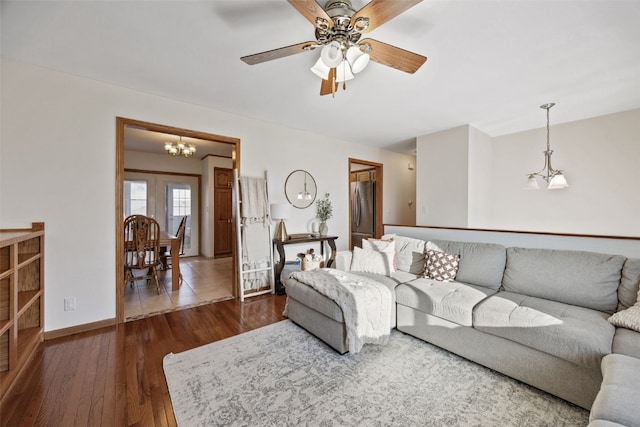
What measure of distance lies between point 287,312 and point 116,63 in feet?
9.47

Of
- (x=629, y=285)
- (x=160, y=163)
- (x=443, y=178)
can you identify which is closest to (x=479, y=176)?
(x=443, y=178)

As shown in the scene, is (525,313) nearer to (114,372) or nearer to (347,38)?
(347,38)

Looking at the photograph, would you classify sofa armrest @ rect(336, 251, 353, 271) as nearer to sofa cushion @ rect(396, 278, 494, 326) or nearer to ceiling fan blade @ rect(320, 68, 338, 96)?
sofa cushion @ rect(396, 278, 494, 326)

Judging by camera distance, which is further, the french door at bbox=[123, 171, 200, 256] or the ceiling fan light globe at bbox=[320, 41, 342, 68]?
the french door at bbox=[123, 171, 200, 256]

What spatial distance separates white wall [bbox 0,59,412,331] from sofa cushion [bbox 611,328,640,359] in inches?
162

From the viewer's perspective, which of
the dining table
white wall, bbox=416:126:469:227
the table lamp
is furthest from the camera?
white wall, bbox=416:126:469:227

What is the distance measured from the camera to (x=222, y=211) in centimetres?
653

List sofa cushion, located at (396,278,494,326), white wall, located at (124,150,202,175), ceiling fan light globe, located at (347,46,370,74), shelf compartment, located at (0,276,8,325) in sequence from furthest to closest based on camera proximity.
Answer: white wall, located at (124,150,202,175) < sofa cushion, located at (396,278,494,326) < shelf compartment, located at (0,276,8,325) < ceiling fan light globe, located at (347,46,370,74)

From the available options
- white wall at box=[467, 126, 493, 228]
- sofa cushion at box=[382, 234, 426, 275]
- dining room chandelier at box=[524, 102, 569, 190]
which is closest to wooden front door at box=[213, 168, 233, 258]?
sofa cushion at box=[382, 234, 426, 275]

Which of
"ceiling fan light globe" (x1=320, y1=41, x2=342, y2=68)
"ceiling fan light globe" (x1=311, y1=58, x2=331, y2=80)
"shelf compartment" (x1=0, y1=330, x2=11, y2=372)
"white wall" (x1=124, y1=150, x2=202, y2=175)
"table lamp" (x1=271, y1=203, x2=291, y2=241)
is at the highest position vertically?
"white wall" (x1=124, y1=150, x2=202, y2=175)

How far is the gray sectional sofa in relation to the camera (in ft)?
5.08

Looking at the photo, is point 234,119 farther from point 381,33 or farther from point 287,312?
point 287,312

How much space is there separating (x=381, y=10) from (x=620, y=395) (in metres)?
2.10

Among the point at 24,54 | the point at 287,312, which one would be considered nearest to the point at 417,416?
the point at 287,312
